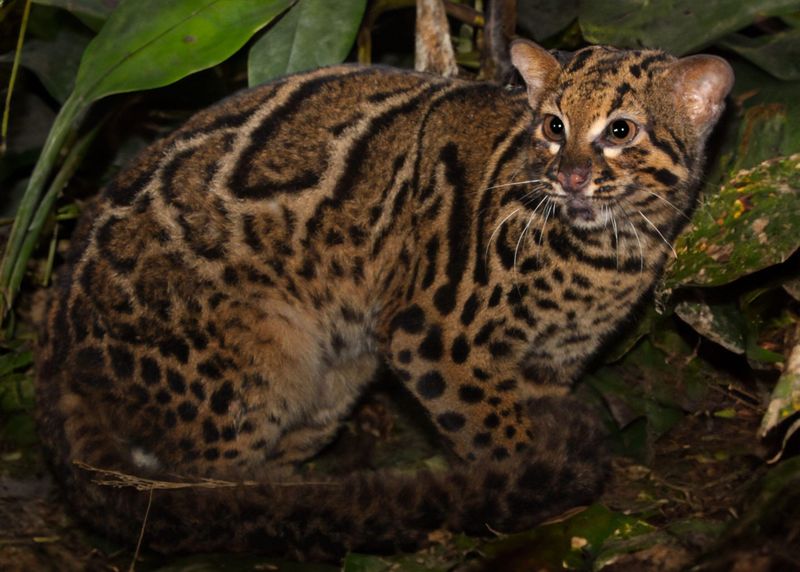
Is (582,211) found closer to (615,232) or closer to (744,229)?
(615,232)

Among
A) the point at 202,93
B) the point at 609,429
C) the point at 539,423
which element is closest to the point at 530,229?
the point at 539,423

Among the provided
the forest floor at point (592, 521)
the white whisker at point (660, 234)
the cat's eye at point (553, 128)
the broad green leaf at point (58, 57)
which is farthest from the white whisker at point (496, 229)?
the broad green leaf at point (58, 57)

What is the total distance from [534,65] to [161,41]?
140 centimetres

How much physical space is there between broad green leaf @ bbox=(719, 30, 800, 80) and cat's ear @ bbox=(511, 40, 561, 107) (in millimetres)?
930

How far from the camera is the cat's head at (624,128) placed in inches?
131

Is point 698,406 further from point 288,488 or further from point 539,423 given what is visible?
point 288,488

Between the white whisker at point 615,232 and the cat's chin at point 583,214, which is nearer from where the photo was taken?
the cat's chin at point 583,214

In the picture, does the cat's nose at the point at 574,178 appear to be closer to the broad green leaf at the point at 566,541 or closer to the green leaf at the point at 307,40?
the broad green leaf at the point at 566,541

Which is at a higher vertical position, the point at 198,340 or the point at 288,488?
the point at 198,340

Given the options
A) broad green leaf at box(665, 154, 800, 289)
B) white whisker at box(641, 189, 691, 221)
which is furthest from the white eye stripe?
broad green leaf at box(665, 154, 800, 289)

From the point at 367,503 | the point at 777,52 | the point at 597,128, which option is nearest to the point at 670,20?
the point at 777,52

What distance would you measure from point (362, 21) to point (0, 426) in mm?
2239

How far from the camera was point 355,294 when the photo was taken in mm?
3945

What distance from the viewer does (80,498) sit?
3.73m
